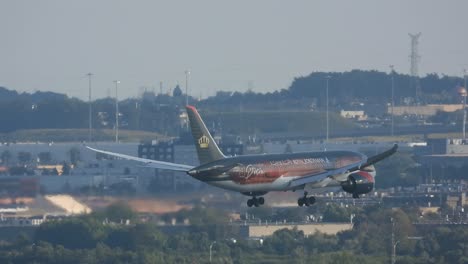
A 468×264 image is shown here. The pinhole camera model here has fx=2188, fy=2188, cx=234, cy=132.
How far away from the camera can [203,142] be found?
97188 millimetres

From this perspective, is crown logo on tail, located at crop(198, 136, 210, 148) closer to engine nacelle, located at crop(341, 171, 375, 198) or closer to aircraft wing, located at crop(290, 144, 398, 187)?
aircraft wing, located at crop(290, 144, 398, 187)

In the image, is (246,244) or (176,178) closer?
(246,244)

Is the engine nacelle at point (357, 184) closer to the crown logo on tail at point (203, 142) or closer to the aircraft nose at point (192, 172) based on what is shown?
the crown logo on tail at point (203, 142)

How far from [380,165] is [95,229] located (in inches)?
1802

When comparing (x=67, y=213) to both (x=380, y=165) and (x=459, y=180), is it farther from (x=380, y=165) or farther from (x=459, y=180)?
(x=459, y=180)

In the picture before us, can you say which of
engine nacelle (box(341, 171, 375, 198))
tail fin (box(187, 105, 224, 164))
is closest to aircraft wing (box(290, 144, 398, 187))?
engine nacelle (box(341, 171, 375, 198))

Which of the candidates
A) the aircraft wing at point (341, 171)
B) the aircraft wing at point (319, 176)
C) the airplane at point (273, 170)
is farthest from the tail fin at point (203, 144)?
the aircraft wing at point (341, 171)

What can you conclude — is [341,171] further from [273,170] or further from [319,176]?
[273,170]

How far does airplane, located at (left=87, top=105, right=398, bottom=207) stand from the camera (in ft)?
314

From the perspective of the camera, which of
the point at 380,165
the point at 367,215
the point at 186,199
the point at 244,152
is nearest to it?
the point at 186,199

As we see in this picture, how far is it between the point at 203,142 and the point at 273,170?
363 centimetres

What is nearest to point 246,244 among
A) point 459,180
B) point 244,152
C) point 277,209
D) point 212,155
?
point 277,209

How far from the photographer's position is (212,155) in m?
97.2

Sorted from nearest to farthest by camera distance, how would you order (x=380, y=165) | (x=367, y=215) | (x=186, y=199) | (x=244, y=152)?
(x=186, y=199) < (x=367, y=215) < (x=380, y=165) < (x=244, y=152)
